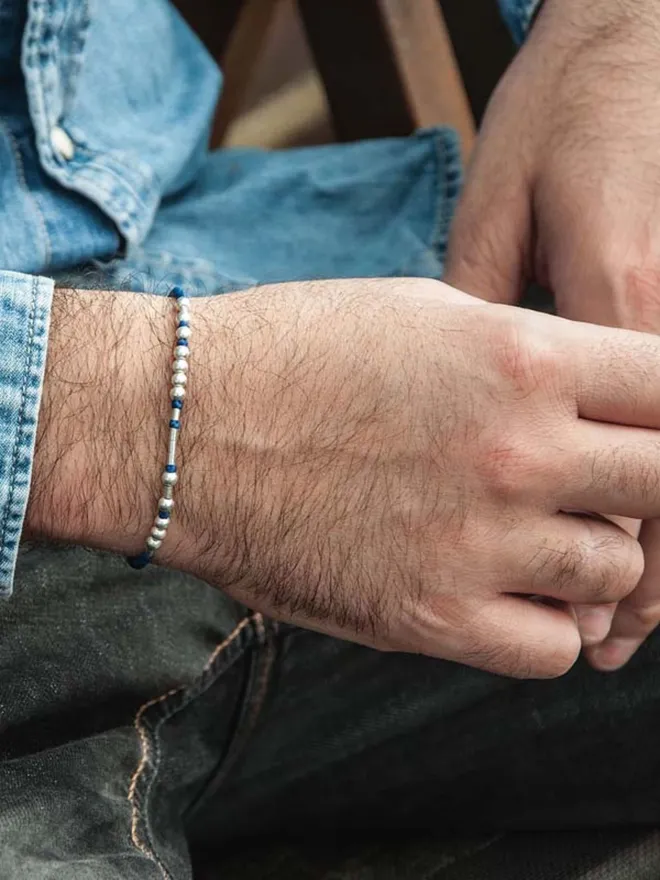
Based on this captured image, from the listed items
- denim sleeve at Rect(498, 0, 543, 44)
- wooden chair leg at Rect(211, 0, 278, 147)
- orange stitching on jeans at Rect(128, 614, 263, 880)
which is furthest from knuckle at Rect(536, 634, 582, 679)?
wooden chair leg at Rect(211, 0, 278, 147)

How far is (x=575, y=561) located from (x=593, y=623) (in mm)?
84

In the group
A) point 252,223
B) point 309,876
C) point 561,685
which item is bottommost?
point 309,876

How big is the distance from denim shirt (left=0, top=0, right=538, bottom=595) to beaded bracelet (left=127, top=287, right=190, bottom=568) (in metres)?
0.13

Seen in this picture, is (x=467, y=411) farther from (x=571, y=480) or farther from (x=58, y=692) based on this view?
(x=58, y=692)

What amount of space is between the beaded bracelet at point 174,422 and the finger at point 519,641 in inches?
7.8

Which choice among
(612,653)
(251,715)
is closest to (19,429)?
(251,715)

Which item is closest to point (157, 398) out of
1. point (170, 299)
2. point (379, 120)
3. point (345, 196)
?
point (170, 299)

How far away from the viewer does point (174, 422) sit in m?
0.55

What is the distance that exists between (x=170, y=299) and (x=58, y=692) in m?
0.26

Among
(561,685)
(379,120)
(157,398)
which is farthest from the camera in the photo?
(379,120)

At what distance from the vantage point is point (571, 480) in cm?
58

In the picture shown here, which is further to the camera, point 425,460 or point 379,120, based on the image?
point 379,120

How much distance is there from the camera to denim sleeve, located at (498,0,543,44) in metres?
0.86

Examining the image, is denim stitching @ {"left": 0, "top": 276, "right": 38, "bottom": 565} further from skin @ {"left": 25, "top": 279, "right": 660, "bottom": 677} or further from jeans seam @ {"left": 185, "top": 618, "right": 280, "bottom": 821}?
jeans seam @ {"left": 185, "top": 618, "right": 280, "bottom": 821}
